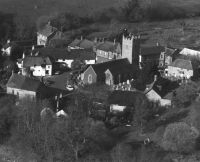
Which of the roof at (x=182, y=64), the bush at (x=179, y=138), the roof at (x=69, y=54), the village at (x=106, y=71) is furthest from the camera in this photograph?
the roof at (x=69, y=54)

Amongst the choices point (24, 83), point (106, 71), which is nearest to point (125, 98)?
point (106, 71)

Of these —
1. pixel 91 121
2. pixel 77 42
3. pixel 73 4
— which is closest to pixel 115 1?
pixel 73 4

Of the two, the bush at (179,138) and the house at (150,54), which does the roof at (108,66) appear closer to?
the house at (150,54)

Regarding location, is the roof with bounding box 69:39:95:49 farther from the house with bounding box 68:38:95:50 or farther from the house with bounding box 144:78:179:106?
the house with bounding box 144:78:179:106

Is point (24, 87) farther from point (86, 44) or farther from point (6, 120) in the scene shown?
point (86, 44)

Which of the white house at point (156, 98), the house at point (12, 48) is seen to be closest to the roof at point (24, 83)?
the white house at point (156, 98)
